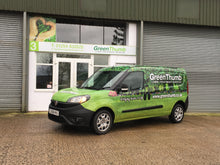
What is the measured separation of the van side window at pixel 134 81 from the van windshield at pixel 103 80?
0.25m

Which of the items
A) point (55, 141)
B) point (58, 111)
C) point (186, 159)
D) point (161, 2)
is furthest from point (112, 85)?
point (161, 2)

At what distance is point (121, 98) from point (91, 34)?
586 centimetres

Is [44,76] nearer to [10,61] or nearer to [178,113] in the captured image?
[10,61]

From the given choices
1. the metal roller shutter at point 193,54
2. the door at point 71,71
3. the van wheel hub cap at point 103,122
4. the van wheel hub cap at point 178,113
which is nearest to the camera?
the van wheel hub cap at point 103,122

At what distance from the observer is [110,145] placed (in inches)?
205

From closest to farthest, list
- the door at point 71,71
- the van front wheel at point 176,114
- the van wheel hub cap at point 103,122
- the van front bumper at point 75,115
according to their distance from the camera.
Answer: the van front bumper at point 75,115 < the van wheel hub cap at point 103,122 < the van front wheel at point 176,114 < the door at point 71,71

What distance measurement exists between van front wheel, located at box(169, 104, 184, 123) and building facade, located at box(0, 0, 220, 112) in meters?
3.89

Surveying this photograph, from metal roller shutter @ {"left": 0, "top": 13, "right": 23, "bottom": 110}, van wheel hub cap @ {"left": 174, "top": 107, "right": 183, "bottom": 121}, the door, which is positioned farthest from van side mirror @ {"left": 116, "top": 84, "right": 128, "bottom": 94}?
metal roller shutter @ {"left": 0, "top": 13, "right": 23, "bottom": 110}

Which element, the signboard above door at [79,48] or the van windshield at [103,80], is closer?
the van windshield at [103,80]

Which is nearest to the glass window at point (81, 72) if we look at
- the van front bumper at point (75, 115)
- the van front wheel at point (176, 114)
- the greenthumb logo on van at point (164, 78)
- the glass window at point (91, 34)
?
the glass window at point (91, 34)

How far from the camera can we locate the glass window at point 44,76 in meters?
10.6

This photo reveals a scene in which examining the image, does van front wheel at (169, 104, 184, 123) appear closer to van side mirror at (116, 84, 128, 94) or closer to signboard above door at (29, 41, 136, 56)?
van side mirror at (116, 84, 128, 94)

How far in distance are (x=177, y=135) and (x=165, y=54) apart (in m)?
6.39

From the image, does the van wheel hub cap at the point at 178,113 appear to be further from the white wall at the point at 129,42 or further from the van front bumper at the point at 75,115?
the white wall at the point at 129,42
